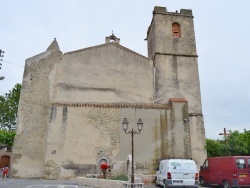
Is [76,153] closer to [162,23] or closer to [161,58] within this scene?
[161,58]

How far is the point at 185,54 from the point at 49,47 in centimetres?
1290

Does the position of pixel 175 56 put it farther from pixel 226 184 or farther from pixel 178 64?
pixel 226 184

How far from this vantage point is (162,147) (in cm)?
1956

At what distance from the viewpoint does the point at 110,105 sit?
20.6m

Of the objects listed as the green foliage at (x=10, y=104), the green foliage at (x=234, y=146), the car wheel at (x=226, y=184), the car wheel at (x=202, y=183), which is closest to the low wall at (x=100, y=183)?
the car wheel at (x=226, y=184)

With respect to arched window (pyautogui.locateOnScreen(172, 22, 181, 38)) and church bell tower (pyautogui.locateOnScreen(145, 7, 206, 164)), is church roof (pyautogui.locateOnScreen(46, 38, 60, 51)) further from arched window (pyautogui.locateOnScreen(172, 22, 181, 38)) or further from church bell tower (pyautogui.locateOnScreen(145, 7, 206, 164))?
arched window (pyautogui.locateOnScreen(172, 22, 181, 38))

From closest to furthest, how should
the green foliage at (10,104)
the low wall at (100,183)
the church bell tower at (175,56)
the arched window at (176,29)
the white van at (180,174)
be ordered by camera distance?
the low wall at (100,183)
the white van at (180,174)
the church bell tower at (175,56)
the arched window at (176,29)
the green foliage at (10,104)

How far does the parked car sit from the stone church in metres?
4.52

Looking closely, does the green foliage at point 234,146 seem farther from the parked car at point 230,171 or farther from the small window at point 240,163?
the small window at point 240,163

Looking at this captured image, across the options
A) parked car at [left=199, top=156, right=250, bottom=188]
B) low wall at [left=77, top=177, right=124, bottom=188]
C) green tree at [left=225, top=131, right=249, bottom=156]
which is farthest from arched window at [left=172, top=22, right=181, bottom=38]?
low wall at [left=77, top=177, right=124, bottom=188]

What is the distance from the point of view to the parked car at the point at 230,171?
12992mm

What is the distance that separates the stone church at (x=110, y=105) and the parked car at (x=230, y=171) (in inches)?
178

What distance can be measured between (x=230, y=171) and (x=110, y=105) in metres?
10.3

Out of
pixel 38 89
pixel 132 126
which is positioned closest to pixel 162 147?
pixel 132 126
